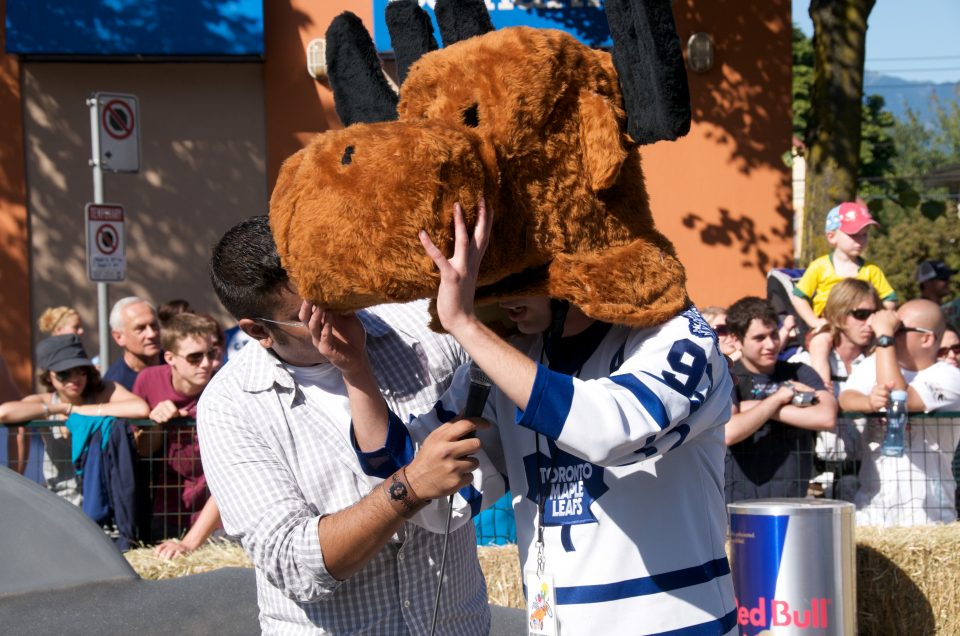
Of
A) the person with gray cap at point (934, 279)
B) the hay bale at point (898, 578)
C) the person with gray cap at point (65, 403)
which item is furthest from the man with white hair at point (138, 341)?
the person with gray cap at point (934, 279)

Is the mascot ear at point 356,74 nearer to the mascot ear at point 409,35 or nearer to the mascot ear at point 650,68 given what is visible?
the mascot ear at point 409,35

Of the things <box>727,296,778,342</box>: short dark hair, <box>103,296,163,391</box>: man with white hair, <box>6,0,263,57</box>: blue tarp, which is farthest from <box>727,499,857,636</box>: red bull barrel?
<box>6,0,263,57</box>: blue tarp

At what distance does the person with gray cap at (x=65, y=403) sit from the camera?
5.81 metres

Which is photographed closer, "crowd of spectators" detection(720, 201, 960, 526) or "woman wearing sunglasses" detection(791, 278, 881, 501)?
"crowd of spectators" detection(720, 201, 960, 526)

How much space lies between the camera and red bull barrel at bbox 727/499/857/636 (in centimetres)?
466

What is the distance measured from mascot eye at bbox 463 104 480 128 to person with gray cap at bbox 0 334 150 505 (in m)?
4.11

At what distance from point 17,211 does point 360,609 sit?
915 centimetres

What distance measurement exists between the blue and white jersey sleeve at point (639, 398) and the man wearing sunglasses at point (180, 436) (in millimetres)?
3859

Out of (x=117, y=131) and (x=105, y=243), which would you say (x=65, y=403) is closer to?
(x=105, y=243)

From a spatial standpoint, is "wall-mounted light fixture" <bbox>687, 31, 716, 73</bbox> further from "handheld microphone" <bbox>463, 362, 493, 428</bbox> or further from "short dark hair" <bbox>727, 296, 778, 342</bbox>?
"handheld microphone" <bbox>463, 362, 493, 428</bbox>

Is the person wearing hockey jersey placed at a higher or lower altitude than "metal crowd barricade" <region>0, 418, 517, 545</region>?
higher

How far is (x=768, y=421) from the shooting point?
5621 mm

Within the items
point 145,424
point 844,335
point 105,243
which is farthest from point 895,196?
point 145,424

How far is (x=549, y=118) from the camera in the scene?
2.14m
